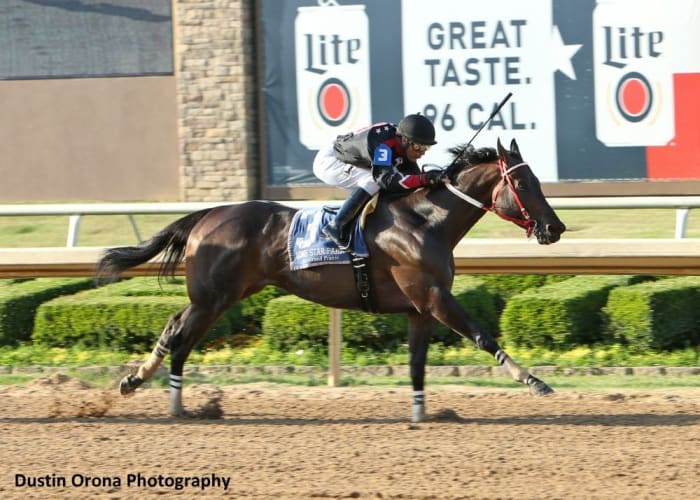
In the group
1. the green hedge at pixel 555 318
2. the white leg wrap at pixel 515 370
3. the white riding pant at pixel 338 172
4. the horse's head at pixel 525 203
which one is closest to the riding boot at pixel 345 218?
the white riding pant at pixel 338 172

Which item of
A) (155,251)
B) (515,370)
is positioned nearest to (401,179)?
(515,370)

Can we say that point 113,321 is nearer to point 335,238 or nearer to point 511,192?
point 335,238

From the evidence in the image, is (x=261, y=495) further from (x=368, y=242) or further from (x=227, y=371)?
(x=227, y=371)

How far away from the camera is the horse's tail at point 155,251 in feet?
25.2

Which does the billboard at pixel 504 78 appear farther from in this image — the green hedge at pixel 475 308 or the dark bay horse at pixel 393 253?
the dark bay horse at pixel 393 253

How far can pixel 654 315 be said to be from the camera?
830 centimetres

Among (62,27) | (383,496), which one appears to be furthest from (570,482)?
(62,27)

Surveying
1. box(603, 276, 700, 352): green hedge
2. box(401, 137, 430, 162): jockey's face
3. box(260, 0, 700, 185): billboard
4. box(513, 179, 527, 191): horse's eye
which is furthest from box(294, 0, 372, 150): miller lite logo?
box(513, 179, 527, 191): horse's eye

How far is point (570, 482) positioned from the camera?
551 cm

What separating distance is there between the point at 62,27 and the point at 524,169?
8.47 m

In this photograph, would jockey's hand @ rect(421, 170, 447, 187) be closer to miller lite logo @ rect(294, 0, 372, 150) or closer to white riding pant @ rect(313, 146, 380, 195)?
white riding pant @ rect(313, 146, 380, 195)

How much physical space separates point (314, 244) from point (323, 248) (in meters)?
0.07

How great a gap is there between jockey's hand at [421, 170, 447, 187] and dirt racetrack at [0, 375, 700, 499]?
1339 millimetres

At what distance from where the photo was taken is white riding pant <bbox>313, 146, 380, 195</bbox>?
7.52m
